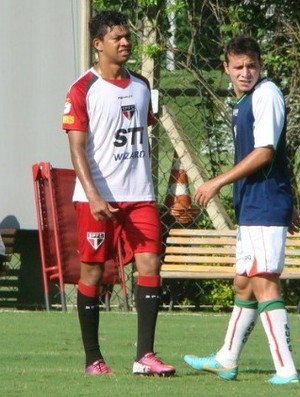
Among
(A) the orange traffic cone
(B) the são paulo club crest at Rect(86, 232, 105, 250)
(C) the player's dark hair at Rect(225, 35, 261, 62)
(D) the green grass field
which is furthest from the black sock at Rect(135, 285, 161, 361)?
(A) the orange traffic cone

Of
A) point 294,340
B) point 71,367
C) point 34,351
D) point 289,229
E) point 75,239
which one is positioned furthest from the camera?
point 75,239

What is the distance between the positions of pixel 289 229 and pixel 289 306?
229 inches

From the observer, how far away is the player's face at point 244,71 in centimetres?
734

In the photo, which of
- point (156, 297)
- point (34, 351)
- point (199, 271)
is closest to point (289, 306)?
point (199, 271)

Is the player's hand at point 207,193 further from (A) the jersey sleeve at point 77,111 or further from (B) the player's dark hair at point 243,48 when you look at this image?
(A) the jersey sleeve at point 77,111

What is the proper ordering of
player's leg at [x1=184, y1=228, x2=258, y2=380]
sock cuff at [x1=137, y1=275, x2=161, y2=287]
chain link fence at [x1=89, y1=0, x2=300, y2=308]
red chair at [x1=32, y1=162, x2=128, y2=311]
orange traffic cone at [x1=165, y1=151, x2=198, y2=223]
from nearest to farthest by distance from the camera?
1. player's leg at [x1=184, y1=228, x2=258, y2=380]
2. sock cuff at [x1=137, y1=275, x2=161, y2=287]
3. red chair at [x1=32, y1=162, x2=128, y2=311]
4. chain link fence at [x1=89, y1=0, x2=300, y2=308]
5. orange traffic cone at [x1=165, y1=151, x2=198, y2=223]

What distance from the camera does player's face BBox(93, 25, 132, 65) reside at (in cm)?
788

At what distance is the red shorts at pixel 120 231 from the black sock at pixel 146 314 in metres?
0.23

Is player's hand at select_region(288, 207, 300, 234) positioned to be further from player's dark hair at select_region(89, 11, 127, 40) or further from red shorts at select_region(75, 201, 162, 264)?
player's dark hair at select_region(89, 11, 127, 40)

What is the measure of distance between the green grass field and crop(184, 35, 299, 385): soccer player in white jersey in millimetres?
348

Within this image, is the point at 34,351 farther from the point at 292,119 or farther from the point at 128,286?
the point at 292,119

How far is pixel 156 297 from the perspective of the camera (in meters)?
7.88

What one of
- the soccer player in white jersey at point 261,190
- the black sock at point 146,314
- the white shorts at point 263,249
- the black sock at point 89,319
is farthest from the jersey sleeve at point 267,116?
the black sock at point 89,319

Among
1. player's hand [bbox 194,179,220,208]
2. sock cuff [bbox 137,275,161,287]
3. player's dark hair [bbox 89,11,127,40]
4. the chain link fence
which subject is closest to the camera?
player's hand [bbox 194,179,220,208]
